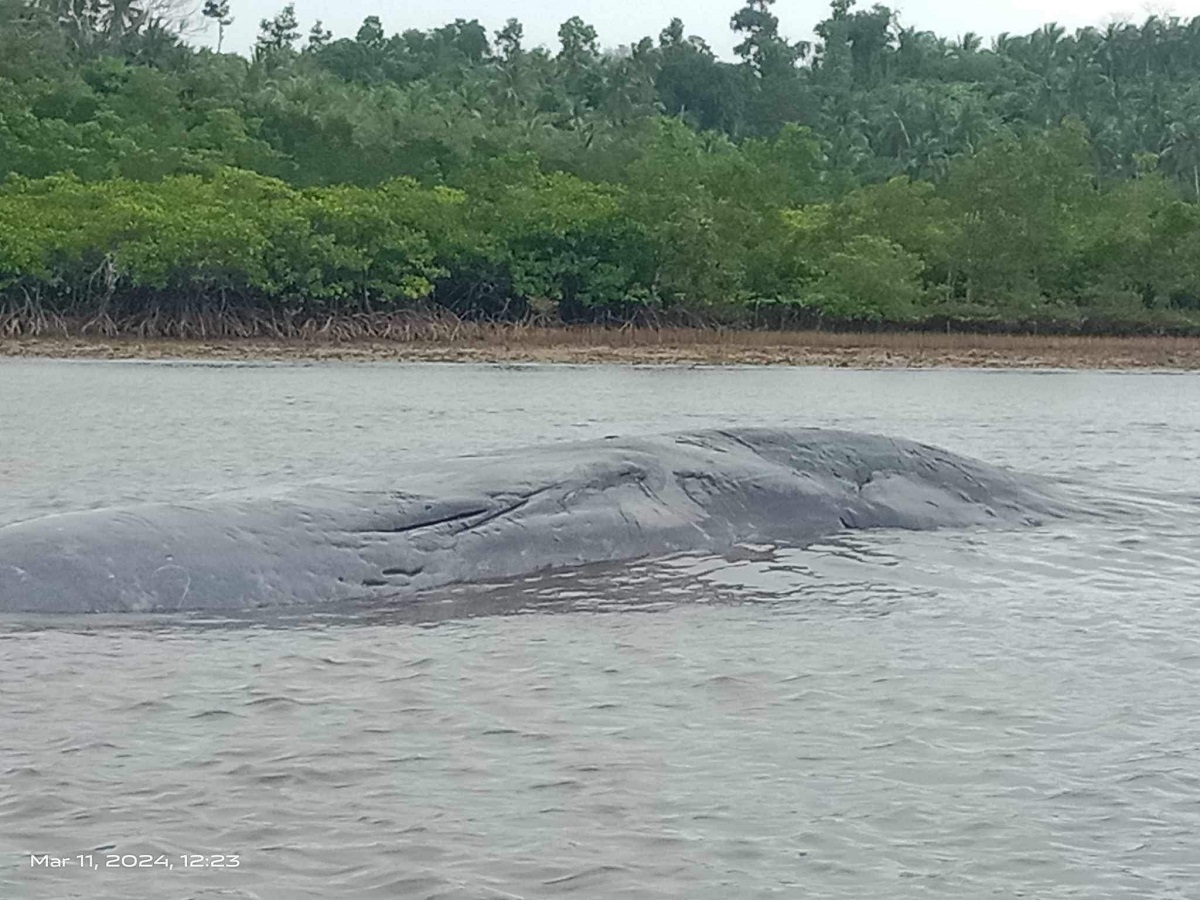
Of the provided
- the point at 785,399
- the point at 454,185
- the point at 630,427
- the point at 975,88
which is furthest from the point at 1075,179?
the point at 975,88

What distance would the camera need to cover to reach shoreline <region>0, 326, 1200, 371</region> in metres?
50.4

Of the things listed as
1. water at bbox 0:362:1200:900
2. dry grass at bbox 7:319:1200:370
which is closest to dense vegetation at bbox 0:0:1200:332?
dry grass at bbox 7:319:1200:370

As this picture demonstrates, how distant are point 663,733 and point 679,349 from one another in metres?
46.5

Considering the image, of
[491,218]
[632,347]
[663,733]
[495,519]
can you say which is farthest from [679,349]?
[663,733]

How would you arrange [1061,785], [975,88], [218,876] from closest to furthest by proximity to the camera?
[218,876], [1061,785], [975,88]

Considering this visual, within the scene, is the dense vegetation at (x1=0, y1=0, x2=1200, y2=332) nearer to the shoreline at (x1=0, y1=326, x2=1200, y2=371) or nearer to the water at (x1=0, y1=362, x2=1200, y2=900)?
the shoreline at (x1=0, y1=326, x2=1200, y2=371)

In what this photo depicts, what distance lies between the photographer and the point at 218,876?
18.7 feet

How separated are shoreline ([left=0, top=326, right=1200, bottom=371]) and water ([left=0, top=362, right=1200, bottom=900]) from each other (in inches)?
1471

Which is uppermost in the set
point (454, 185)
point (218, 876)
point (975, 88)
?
point (975, 88)

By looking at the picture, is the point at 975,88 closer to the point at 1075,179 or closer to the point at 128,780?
the point at 1075,179

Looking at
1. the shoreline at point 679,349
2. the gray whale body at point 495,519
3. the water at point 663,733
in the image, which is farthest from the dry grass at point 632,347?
the water at point 663,733

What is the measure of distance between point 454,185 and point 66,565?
63.6m

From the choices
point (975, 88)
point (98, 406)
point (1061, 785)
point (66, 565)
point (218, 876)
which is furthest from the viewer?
point (975, 88)

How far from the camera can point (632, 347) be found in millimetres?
53938
